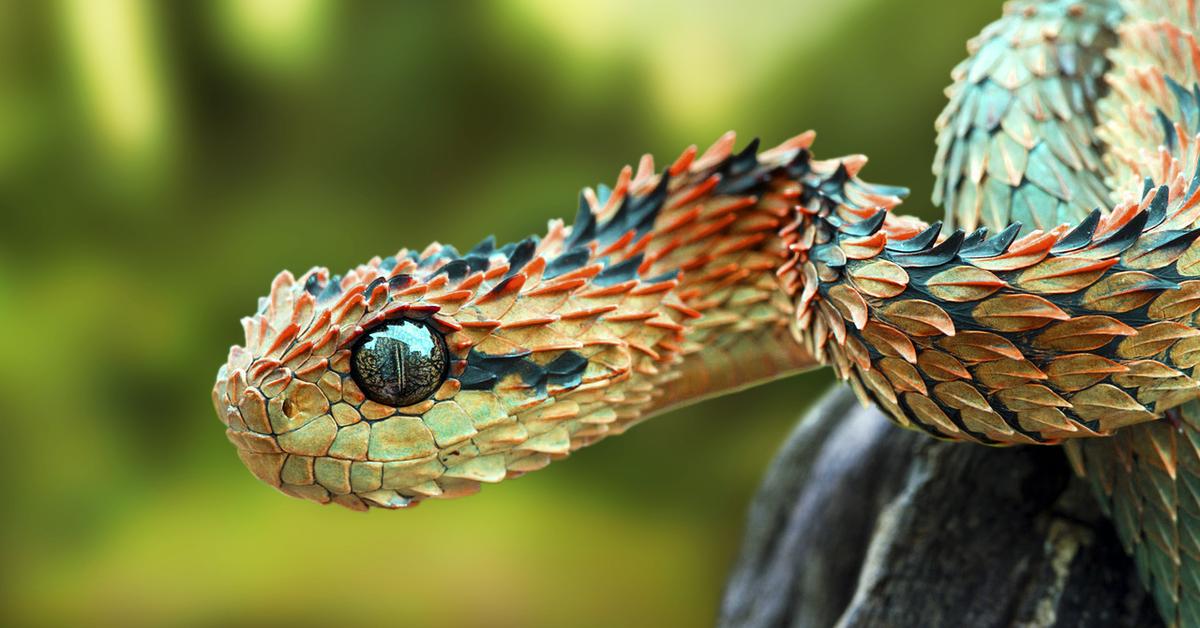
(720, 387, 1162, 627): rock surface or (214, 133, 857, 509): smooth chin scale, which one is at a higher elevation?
(214, 133, 857, 509): smooth chin scale

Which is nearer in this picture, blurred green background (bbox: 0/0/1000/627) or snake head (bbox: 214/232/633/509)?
snake head (bbox: 214/232/633/509)

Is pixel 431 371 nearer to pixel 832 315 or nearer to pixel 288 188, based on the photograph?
pixel 832 315

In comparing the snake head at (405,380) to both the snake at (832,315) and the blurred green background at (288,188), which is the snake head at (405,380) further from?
the blurred green background at (288,188)

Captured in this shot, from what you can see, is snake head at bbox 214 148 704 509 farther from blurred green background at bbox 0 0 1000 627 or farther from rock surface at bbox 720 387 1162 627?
blurred green background at bbox 0 0 1000 627

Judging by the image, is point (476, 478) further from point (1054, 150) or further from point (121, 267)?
point (121, 267)

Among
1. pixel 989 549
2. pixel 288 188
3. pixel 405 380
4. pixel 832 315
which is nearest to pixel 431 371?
pixel 405 380

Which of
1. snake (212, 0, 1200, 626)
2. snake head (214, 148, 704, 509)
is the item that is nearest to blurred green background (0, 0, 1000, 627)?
snake (212, 0, 1200, 626)

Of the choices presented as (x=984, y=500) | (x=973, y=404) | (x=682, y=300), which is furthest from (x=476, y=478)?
(x=984, y=500)

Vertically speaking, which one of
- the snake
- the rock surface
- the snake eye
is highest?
the snake eye
